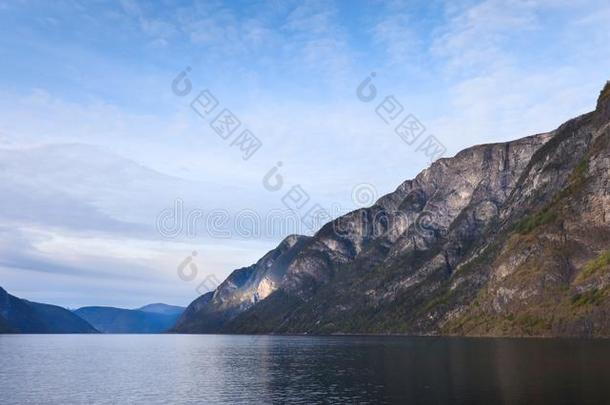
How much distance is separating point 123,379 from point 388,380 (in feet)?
190

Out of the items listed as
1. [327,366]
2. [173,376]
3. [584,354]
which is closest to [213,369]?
[173,376]

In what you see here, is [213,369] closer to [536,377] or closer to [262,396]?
[262,396]

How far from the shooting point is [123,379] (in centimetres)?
12356

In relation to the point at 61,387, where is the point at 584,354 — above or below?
below

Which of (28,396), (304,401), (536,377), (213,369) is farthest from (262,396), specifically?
(213,369)

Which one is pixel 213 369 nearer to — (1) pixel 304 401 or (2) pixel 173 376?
(2) pixel 173 376

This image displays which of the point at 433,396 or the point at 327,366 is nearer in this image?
the point at 433,396

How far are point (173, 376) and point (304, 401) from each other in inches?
2177

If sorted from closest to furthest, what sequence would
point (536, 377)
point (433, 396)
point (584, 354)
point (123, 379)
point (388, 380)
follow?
point (433, 396) < point (536, 377) < point (388, 380) < point (123, 379) < point (584, 354)

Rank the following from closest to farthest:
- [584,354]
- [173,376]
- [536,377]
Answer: [536,377], [173,376], [584,354]

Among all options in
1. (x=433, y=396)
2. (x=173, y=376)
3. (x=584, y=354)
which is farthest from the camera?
(x=584, y=354)

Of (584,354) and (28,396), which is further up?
(28,396)

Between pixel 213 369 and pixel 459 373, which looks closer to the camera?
pixel 459 373

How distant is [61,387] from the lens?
353 ft
